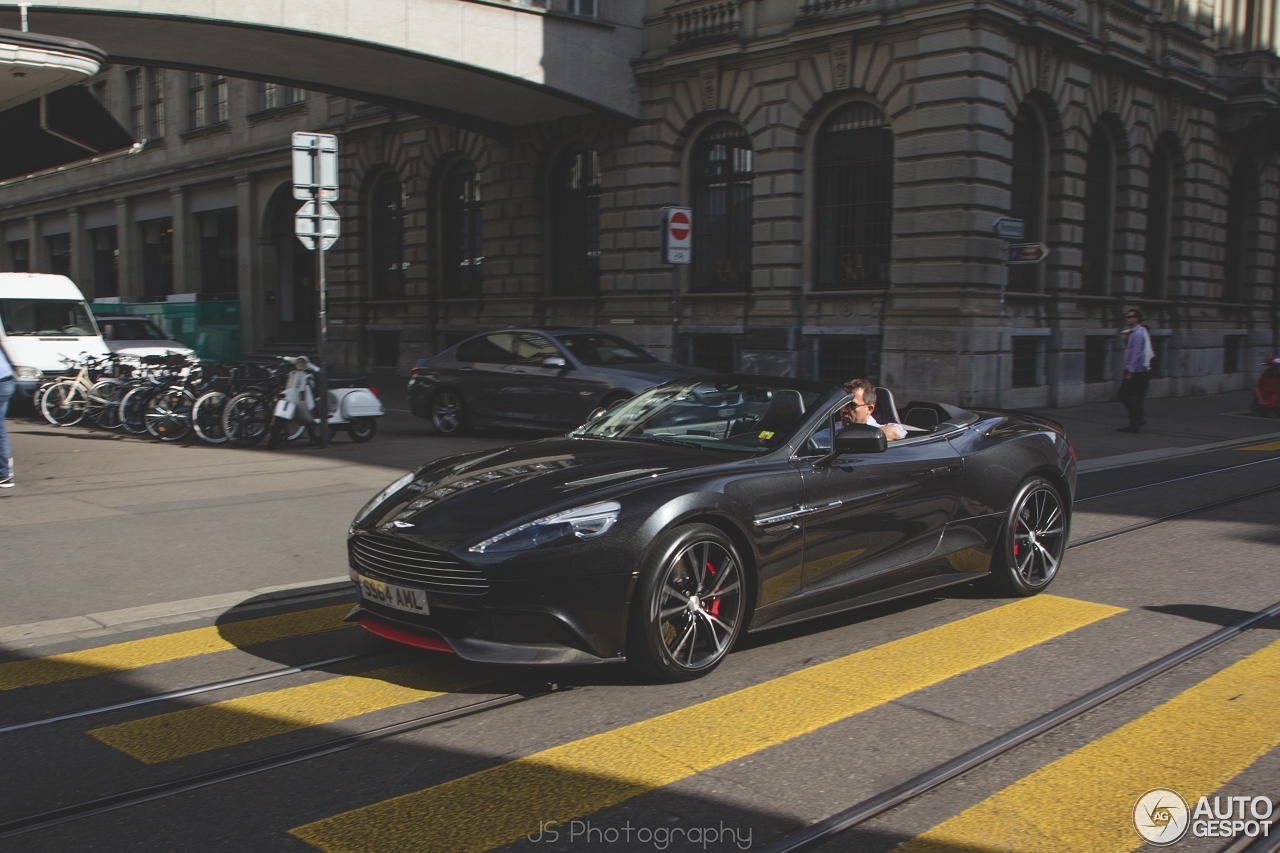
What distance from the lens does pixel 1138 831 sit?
3.46 metres

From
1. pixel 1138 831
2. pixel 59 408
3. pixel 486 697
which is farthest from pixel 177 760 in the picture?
pixel 59 408

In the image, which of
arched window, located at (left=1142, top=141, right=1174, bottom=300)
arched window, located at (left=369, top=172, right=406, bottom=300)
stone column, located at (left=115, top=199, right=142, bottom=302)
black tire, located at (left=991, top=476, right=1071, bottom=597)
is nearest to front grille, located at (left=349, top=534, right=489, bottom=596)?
black tire, located at (left=991, top=476, right=1071, bottom=597)

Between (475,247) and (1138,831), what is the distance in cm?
2711

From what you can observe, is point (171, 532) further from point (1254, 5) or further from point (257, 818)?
point (1254, 5)

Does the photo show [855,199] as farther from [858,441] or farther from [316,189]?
[858,441]

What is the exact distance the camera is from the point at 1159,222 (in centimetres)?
2650

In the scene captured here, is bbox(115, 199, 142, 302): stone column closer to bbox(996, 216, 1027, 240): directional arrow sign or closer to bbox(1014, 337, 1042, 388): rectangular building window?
bbox(1014, 337, 1042, 388): rectangular building window

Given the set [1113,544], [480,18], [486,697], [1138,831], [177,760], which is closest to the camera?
[1138,831]

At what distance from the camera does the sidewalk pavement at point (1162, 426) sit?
51.1 ft

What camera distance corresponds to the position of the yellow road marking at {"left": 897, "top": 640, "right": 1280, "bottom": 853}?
11.2ft

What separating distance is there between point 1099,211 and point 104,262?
38.3 metres

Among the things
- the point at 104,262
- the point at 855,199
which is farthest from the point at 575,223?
the point at 104,262

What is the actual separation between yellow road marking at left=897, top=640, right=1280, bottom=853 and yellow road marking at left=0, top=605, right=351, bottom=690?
3633mm

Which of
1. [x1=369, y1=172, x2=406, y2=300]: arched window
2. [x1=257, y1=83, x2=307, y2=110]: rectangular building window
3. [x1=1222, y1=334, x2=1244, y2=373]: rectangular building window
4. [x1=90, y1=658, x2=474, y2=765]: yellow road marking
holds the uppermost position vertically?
[x1=257, y1=83, x2=307, y2=110]: rectangular building window
